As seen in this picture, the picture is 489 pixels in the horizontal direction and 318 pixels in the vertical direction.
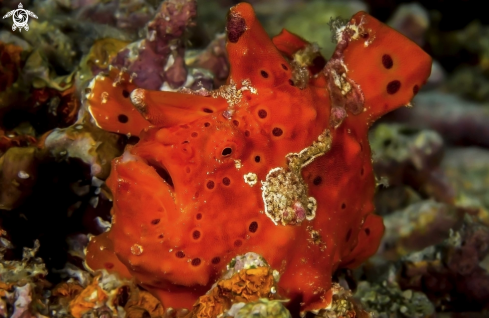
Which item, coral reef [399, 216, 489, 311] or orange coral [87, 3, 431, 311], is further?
A: coral reef [399, 216, 489, 311]

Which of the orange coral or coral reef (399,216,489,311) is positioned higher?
the orange coral

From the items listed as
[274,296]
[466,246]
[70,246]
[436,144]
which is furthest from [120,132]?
[436,144]

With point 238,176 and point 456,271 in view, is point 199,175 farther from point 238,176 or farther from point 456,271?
point 456,271

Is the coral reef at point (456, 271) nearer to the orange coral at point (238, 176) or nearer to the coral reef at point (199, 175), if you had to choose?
the coral reef at point (199, 175)

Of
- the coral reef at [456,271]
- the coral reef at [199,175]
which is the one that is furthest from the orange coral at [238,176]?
the coral reef at [456,271]

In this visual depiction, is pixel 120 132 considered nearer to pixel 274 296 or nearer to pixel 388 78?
pixel 274 296

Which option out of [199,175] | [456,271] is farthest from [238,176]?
[456,271]

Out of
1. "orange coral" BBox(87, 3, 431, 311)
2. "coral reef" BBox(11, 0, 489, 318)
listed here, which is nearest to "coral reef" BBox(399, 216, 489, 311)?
"coral reef" BBox(11, 0, 489, 318)

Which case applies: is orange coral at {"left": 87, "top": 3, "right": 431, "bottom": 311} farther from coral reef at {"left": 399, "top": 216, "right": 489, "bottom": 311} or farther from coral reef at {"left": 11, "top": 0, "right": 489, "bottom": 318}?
coral reef at {"left": 399, "top": 216, "right": 489, "bottom": 311}

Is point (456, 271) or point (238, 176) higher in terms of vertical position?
point (238, 176)

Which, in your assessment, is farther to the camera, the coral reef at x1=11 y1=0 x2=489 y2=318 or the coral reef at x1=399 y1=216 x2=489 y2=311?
the coral reef at x1=399 y1=216 x2=489 y2=311
